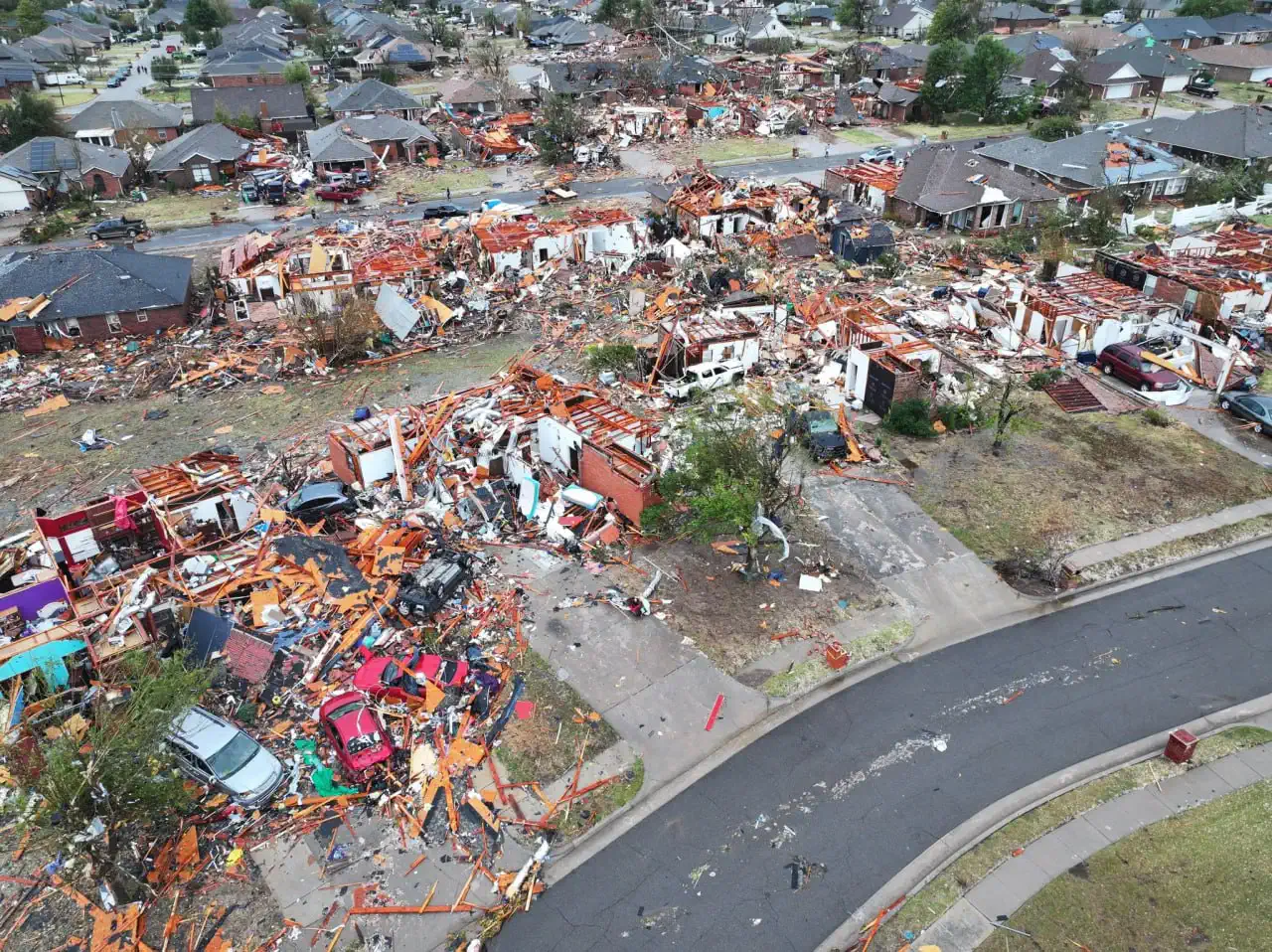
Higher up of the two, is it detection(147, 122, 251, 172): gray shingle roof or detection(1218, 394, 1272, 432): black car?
detection(147, 122, 251, 172): gray shingle roof

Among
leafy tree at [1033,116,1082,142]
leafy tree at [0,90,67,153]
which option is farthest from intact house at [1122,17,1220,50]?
leafy tree at [0,90,67,153]

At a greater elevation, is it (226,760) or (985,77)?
(985,77)

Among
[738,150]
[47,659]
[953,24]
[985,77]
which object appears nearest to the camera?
[47,659]

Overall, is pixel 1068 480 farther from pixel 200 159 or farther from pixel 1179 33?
pixel 1179 33

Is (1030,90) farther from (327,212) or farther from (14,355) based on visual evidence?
(14,355)

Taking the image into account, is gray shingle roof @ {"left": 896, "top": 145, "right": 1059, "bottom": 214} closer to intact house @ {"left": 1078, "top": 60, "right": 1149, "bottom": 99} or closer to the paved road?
the paved road

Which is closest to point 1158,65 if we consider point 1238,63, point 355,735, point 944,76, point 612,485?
point 1238,63

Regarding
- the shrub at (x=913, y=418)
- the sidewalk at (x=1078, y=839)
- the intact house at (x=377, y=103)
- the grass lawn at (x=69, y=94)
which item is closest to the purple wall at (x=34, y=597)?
the sidewalk at (x=1078, y=839)
